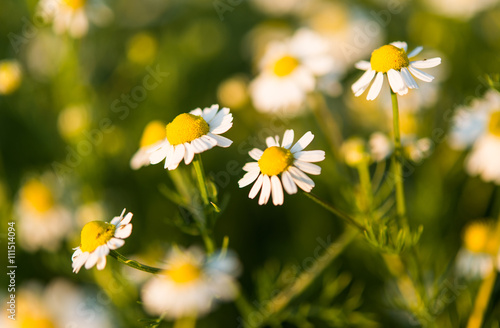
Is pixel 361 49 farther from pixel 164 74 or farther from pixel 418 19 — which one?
pixel 164 74

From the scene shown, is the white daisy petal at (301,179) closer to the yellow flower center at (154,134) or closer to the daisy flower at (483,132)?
the yellow flower center at (154,134)

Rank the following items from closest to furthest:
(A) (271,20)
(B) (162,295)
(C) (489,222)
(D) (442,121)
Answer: (B) (162,295) < (C) (489,222) < (D) (442,121) < (A) (271,20)

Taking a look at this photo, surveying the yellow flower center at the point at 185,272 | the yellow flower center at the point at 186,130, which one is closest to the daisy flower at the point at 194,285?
the yellow flower center at the point at 185,272

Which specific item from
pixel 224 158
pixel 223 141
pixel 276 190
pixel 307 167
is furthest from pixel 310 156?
pixel 224 158

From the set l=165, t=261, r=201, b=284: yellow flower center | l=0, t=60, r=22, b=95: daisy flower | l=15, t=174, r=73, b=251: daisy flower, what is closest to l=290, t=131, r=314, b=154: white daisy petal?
l=165, t=261, r=201, b=284: yellow flower center

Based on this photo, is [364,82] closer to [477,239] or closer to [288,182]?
[288,182]

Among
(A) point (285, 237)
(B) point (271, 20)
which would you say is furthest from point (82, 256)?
(B) point (271, 20)
